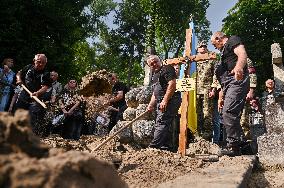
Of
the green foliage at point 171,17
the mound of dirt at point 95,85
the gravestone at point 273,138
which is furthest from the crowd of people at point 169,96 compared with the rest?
the green foliage at point 171,17

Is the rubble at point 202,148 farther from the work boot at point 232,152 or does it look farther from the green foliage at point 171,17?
the green foliage at point 171,17

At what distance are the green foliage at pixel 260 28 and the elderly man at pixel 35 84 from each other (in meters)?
17.8

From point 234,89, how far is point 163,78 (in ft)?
4.48

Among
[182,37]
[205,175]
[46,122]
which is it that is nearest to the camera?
[205,175]

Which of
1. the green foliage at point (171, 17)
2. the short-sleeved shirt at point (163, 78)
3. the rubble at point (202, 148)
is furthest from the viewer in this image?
the green foliage at point (171, 17)

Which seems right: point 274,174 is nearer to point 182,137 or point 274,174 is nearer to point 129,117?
point 182,137

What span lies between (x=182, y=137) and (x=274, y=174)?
1981 millimetres

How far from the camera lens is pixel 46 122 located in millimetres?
8406

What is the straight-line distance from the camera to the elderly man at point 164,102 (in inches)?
214

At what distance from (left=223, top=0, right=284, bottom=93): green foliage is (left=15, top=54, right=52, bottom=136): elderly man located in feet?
58.2

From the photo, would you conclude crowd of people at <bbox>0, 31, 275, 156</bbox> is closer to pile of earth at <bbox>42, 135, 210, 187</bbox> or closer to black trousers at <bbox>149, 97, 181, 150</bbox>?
black trousers at <bbox>149, 97, 181, 150</bbox>

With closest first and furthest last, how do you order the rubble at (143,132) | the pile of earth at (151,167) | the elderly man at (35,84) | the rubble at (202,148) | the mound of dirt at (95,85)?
1. the pile of earth at (151,167)
2. the elderly man at (35,84)
3. the rubble at (202,148)
4. the rubble at (143,132)
5. the mound of dirt at (95,85)

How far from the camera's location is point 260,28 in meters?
24.2

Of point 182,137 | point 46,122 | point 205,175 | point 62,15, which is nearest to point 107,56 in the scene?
point 62,15
